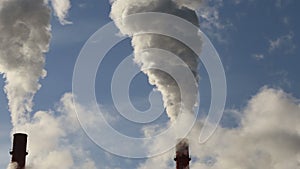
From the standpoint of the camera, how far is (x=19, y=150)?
163 ft

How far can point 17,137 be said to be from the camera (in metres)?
50.4

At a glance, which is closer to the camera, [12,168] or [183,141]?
[12,168]

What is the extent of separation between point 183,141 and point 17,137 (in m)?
12.6

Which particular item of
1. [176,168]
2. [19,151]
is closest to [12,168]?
[19,151]

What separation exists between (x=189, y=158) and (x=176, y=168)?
159 cm

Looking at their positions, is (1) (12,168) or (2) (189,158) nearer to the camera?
(1) (12,168)

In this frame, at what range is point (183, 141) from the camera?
2072 inches

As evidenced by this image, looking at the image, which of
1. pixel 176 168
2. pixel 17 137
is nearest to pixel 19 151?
pixel 17 137

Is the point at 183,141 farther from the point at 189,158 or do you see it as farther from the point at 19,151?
the point at 19,151

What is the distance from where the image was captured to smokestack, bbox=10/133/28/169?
49.3 meters

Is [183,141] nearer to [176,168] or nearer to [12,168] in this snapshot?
[176,168]

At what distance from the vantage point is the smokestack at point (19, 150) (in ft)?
162

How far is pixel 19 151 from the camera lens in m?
49.7

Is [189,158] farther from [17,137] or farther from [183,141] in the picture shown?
[17,137]
